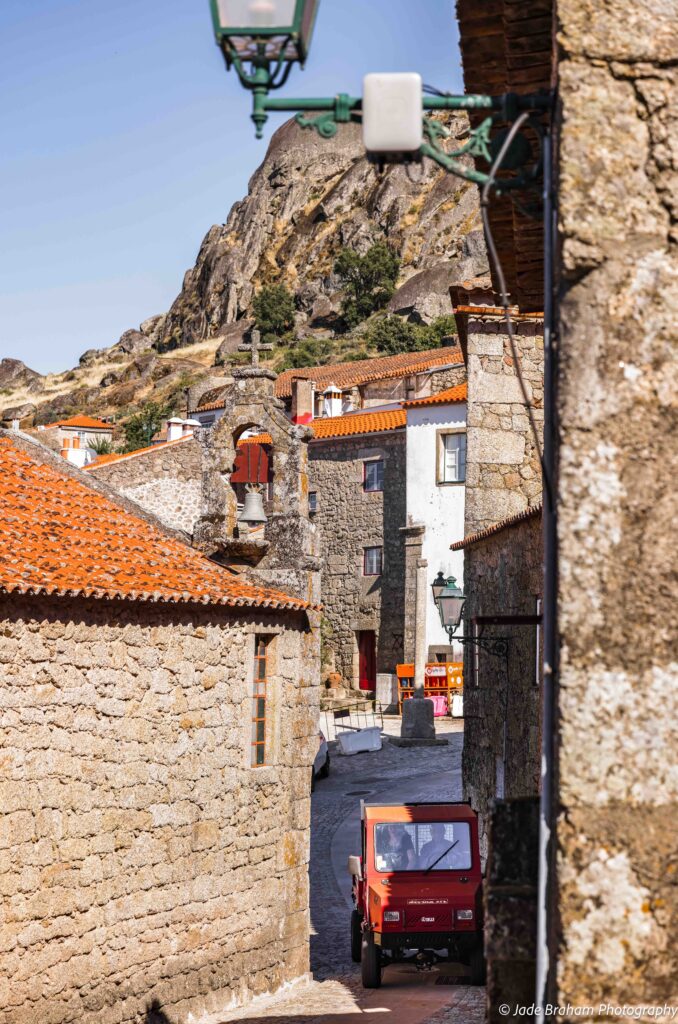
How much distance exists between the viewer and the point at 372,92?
3.30 meters

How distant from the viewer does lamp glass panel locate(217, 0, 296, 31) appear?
10.9 feet

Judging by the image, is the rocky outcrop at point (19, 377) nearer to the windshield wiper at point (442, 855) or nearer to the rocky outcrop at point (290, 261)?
the rocky outcrop at point (290, 261)

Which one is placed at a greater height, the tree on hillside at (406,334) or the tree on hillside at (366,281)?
the tree on hillside at (366,281)

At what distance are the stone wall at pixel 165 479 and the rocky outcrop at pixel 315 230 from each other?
4908cm

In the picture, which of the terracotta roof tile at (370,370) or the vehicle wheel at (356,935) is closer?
the vehicle wheel at (356,935)

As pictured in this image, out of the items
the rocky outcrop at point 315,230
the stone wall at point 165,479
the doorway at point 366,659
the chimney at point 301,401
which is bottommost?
the doorway at point 366,659

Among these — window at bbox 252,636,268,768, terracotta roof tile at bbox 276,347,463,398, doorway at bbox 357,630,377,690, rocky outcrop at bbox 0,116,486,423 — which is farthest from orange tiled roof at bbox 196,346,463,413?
window at bbox 252,636,268,768

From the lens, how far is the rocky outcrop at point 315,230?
85.2 m

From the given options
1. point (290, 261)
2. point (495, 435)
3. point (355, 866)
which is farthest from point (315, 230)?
point (355, 866)

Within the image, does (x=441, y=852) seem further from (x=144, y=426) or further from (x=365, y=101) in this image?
(x=144, y=426)

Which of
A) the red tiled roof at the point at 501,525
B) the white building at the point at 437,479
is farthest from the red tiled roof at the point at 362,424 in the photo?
the red tiled roof at the point at 501,525

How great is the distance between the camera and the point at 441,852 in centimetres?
1299

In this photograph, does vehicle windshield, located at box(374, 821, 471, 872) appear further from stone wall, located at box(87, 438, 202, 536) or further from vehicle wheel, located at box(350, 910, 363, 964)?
stone wall, located at box(87, 438, 202, 536)

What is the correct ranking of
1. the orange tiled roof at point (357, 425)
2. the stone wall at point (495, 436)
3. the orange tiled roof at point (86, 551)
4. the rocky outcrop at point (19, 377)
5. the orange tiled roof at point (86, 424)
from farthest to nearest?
the rocky outcrop at point (19, 377) < the orange tiled roof at point (86, 424) < the orange tiled roof at point (357, 425) < the stone wall at point (495, 436) < the orange tiled roof at point (86, 551)
